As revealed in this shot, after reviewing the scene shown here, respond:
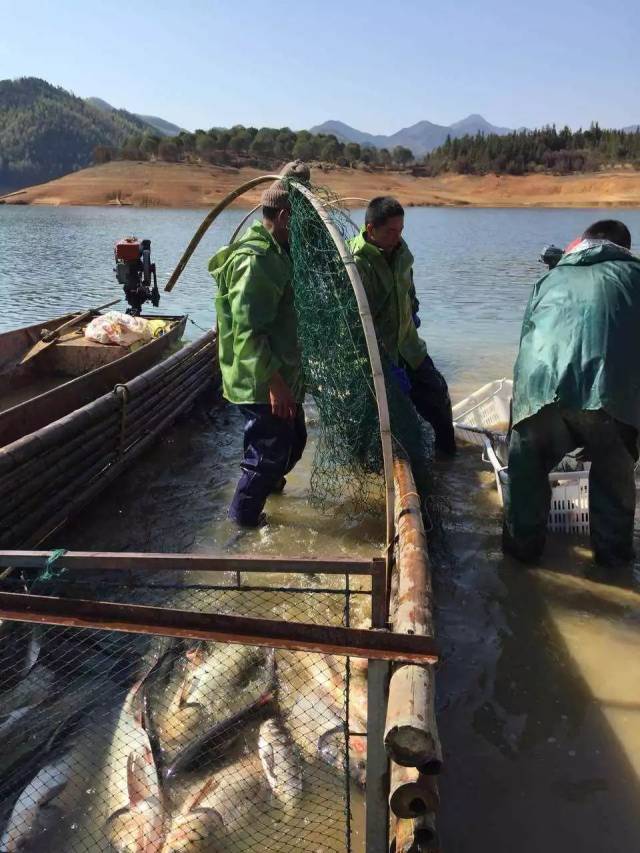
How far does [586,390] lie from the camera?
406 cm

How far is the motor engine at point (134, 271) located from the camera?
34.3 feet

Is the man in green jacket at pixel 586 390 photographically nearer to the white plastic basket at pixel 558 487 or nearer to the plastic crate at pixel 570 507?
the white plastic basket at pixel 558 487

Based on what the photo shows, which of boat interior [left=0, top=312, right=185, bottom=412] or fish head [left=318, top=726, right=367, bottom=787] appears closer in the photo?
fish head [left=318, top=726, right=367, bottom=787]

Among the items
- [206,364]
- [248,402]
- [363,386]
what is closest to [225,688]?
[248,402]

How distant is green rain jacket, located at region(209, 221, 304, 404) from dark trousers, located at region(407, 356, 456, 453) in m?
1.86

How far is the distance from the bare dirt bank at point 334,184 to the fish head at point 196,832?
198 feet

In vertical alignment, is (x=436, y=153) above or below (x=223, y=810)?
above

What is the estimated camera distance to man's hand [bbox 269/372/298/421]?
4.64m

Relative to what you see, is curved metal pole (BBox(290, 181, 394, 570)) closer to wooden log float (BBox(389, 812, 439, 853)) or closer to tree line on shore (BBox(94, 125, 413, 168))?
wooden log float (BBox(389, 812, 439, 853))

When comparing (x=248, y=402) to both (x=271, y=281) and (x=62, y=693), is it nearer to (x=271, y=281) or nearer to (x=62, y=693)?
(x=271, y=281)

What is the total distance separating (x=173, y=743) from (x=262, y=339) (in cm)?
247

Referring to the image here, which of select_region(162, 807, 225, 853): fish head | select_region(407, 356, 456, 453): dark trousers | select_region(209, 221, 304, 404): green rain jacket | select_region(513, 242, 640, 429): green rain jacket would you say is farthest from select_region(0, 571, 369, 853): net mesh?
select_region(407, 356, 456, 453): dark trousers

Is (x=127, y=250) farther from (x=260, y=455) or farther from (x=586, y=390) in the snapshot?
(x=586, y=390)

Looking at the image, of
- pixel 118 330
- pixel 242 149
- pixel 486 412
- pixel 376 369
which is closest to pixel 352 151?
pixel 242 149
